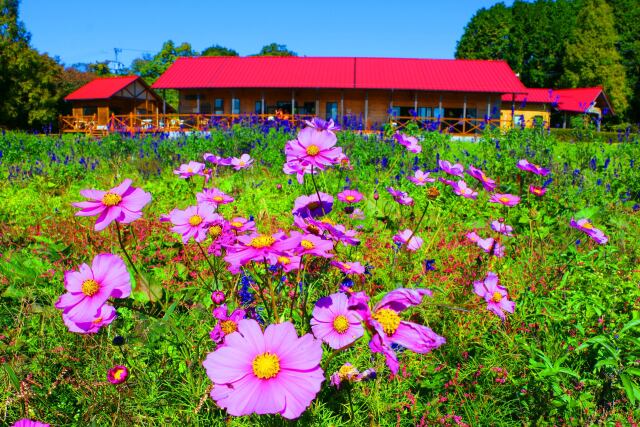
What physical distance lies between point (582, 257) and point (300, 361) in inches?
56.9

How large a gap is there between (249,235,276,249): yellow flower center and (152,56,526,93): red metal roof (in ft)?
69.2

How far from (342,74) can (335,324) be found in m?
22.9

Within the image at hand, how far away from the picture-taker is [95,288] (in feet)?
3.40

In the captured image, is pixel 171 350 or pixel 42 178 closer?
pixel 171 350

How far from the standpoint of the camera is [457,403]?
1.58 metres

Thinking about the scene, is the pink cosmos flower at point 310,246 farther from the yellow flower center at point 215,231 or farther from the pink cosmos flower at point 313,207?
the yellow flower center at point 215,231

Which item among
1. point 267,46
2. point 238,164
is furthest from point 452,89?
point 267,46

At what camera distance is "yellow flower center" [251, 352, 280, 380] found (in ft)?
2.76

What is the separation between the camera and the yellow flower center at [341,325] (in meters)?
1.02

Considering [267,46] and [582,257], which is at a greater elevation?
[267,46]

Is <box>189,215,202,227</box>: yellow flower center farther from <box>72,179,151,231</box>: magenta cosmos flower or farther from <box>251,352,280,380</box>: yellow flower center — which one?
<box>251,352,280,380</box>: yellow flower center

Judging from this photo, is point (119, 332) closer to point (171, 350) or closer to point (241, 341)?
point (171, 350)

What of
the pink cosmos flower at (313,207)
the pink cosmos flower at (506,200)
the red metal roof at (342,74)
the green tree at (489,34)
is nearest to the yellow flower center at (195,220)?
the pink cosmos flower at (313,207)

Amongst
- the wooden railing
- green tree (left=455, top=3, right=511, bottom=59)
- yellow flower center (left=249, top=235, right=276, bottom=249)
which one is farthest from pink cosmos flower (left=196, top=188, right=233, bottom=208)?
green tree (left=455, top=3, right=511, bottom=59)
